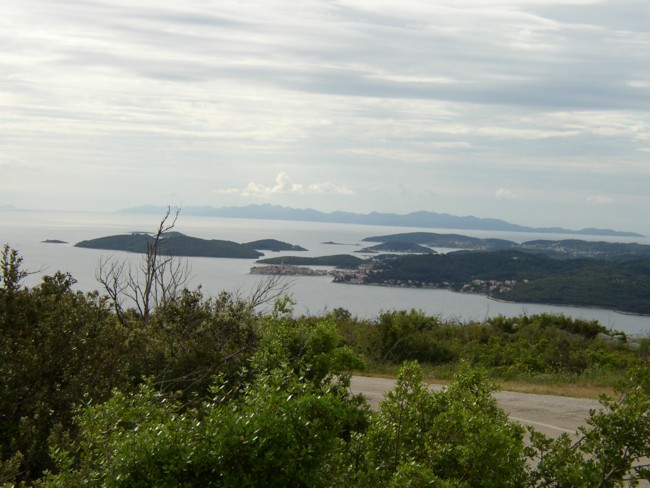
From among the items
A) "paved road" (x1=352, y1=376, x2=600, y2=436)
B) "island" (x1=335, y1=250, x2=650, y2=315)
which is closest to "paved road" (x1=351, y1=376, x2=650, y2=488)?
"paved road" (x1=352, y1=376, x2=600, y2=436)

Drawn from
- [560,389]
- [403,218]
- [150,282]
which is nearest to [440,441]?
[560,389]

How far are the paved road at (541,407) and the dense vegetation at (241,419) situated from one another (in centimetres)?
330

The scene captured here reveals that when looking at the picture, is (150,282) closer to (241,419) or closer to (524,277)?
(241,419)

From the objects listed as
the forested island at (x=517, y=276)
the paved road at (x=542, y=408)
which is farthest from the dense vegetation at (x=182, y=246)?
the paved road at (x=542, y=408)

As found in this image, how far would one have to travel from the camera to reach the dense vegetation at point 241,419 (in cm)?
336

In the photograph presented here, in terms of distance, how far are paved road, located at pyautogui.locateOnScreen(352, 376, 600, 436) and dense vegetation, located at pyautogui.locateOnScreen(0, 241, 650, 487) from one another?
130 inches

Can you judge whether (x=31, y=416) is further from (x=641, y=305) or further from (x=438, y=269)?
(x=438, y=269)

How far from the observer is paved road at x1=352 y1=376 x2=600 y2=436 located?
1002 cm

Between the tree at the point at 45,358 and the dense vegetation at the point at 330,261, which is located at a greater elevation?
the tree at the point at 45,358

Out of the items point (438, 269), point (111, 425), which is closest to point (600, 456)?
point (111, 425)

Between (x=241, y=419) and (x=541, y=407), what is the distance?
8.85 m

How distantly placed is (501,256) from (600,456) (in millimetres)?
40536

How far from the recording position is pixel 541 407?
444 inches

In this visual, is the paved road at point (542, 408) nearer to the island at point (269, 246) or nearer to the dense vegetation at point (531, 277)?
the dense vegetation at point (531, 277)
